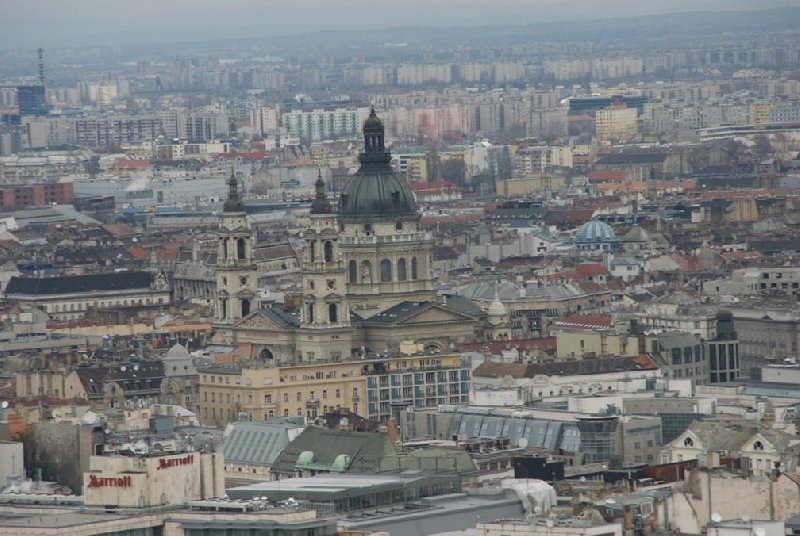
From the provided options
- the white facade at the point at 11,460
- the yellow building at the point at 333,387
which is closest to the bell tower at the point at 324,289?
the yellow building at the point at 333,387

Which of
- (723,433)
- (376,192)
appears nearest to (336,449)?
(723,433)

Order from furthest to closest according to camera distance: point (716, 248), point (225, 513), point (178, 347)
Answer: point (716, 248)
point (178, 347)
point (225, 513)

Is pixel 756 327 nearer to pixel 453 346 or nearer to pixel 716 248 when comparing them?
pixel 453 346

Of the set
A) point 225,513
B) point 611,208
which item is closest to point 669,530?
point 225,513

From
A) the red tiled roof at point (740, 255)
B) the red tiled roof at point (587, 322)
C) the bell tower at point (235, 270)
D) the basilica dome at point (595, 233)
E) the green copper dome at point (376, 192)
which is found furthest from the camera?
the basilica dome at point (595, 233)

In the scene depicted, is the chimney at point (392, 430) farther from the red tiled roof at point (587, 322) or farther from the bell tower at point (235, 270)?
the bell tower at point (235, 270)
